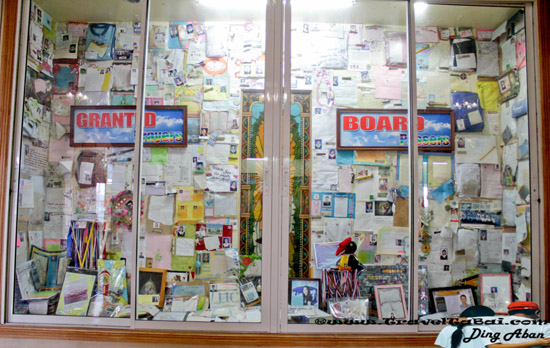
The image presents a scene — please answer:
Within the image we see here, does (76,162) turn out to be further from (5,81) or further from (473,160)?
(473,160)

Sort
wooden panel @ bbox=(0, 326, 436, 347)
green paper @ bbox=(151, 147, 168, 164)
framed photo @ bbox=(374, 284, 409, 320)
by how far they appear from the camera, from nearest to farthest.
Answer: wooden panel @ bbox=(0, 326, 436, 347) → framed photo @ bbox=(374, 284, 409, 320) → green paper @ bbox=(151, 147, 168, 164)

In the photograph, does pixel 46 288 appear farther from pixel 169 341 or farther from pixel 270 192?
pixel 270 192

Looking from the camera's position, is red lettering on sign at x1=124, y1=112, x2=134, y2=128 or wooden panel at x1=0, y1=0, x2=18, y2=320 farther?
red lettering on sign at x1=124, y1=112, x2=134, y2=128

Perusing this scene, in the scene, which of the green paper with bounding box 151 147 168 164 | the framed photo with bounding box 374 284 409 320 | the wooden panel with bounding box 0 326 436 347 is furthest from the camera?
the green paper with bounding box 151 147 168 164

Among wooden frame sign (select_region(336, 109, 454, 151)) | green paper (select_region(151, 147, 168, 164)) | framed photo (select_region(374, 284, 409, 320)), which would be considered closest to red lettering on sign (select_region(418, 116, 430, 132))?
wooden frame sign (select_region(336, 109, 454, 151))

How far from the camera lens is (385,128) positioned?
8.45 ft

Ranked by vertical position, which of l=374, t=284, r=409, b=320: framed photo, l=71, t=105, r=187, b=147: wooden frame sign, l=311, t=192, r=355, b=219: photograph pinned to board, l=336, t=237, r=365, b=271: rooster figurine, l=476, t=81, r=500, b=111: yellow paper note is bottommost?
l=374, t=284, r=409, b=320: framed photo

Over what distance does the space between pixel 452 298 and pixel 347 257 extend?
729mm

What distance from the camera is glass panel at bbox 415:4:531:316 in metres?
2.53

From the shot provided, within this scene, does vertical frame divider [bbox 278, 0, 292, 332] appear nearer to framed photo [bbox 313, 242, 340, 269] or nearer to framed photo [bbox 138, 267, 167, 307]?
framed photo [bbox 313, 242, 340, 269]

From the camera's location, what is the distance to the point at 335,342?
236 centimetres

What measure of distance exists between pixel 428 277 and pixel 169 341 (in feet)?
5.53

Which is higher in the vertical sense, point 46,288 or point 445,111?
point 445,111

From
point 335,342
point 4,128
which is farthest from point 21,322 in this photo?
point 335,342
